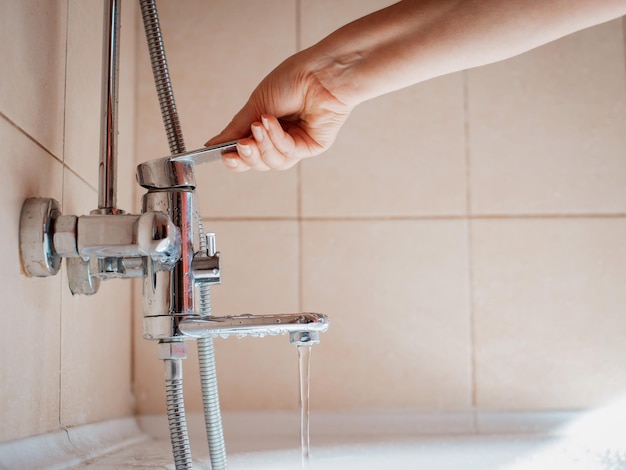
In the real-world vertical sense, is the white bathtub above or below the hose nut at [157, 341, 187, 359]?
below

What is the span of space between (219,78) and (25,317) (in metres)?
0.61

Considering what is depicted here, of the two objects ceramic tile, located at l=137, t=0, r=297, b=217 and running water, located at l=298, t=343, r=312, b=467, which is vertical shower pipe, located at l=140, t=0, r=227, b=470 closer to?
running water, located at l=298, t=343, r=312, b=467

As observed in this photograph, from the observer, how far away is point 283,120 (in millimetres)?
783

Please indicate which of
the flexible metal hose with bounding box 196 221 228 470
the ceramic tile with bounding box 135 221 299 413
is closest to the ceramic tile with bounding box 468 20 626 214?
the ceramic tile with bounding box 135 221 299 413

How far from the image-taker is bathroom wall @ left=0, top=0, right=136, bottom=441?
580 millimetres

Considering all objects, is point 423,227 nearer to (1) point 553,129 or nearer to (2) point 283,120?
(1) point 553,129

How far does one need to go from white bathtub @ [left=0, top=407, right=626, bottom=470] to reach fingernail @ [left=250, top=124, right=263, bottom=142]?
31 cm

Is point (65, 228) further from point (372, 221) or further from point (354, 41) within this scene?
point (372, 221)

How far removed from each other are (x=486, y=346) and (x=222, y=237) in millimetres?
408

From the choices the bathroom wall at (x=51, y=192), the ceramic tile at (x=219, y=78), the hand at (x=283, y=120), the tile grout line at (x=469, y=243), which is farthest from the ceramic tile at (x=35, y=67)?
the tile grout line at (x=469, y=243)

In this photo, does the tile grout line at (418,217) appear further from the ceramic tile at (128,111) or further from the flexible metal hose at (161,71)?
the flexible metal hose at (161,71)

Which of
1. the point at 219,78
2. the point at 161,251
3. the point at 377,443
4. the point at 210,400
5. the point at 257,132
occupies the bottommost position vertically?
the point at 377,443

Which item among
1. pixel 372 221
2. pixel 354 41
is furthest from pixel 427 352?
pixel 354 41

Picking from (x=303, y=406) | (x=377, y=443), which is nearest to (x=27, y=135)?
(x=303, y=406)
